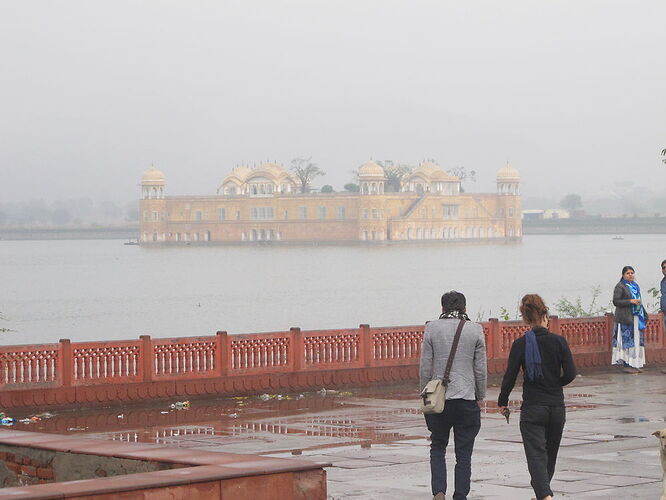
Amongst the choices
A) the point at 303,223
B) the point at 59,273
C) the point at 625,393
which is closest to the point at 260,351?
the point at 625,393

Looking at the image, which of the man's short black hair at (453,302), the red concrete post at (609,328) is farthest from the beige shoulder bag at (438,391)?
the red concrete post at (609,328)

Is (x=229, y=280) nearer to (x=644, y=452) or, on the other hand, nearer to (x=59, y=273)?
(x=59, y=273)

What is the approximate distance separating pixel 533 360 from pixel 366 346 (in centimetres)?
692

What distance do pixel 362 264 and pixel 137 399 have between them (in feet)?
314

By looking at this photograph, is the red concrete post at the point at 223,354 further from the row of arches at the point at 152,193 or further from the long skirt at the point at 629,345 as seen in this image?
the row of arches at the point at 152,193

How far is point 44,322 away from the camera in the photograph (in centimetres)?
5456

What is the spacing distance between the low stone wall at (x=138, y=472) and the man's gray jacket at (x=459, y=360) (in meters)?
0.84

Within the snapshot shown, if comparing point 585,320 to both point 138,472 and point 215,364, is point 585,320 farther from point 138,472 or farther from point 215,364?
point 138,472

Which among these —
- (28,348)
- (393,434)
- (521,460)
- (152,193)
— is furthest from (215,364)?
(152,193)

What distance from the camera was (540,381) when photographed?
6.63 m

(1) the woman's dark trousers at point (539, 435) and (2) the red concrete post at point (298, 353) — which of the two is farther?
(2) the red concrete post at point (298, 353)

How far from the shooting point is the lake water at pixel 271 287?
53.3m

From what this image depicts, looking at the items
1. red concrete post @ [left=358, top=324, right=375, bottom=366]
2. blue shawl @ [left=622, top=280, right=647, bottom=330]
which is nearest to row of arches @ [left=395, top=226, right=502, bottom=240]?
blue shawl @ [left=622, top=280, right=647, bottom=330]

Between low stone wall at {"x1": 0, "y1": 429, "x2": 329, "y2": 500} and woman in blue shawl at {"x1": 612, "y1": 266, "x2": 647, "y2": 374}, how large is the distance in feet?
26.3
